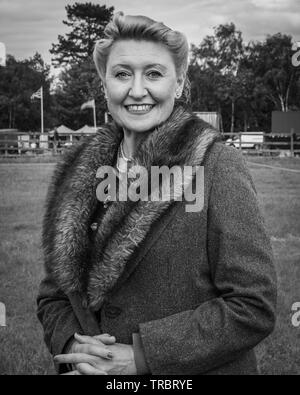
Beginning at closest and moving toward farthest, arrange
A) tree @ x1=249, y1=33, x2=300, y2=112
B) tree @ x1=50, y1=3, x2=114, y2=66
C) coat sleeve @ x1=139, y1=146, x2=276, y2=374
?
coat sleeve @ x1=139, y1=146, x2=276, y2=374 → tree @ x1=50, y1=3, x2=114, y2=66 → tree @ x1=249, y1=33, x2=300, y2=112

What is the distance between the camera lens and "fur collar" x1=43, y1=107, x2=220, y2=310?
1.18 m

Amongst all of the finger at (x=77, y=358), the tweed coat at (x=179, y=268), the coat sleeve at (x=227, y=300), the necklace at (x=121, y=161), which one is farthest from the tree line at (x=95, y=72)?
the finger at (x=77, y=358)

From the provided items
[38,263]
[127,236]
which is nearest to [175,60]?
[127,236]

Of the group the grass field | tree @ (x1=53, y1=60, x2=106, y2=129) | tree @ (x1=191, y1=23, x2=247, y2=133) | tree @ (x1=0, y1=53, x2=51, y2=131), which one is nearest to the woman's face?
tree @ (x1=53, y1=60, x2=106, y2=129)

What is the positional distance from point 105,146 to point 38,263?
3070mm

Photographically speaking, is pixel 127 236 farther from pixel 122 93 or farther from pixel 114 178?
pixel 122 93

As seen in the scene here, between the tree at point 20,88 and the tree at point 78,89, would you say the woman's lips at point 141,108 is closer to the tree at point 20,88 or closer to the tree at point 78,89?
the tree at point 78,89

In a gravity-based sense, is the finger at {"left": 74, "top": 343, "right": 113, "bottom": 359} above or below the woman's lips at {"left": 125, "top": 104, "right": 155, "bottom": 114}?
below

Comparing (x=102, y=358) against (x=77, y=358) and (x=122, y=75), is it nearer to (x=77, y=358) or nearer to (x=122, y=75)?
(x=77, y=358)

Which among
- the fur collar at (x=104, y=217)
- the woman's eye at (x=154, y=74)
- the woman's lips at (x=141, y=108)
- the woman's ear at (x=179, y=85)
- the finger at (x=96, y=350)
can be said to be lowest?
the finger at (x=96, y=350)

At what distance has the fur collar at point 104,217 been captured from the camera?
118 cm

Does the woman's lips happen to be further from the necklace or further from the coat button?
the coat button
